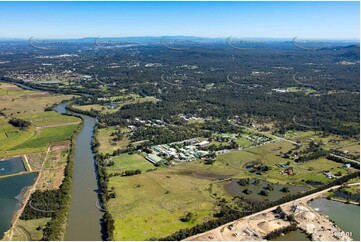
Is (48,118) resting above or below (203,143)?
below

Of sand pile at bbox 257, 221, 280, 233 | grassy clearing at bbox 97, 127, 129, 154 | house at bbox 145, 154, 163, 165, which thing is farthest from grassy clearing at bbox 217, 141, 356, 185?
grassy clearing at bbox 97, 127, 129, 154

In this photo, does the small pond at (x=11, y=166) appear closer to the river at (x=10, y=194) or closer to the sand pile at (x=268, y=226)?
the river at (x=10, y=194)

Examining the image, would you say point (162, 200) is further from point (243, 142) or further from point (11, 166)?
point (243, 142)

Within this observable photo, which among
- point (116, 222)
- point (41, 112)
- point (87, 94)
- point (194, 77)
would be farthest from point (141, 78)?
point (116, 222)

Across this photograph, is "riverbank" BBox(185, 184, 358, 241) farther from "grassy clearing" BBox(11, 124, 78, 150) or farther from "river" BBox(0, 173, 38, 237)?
"grassy clearing" BBox(11, 124, 78, 150)

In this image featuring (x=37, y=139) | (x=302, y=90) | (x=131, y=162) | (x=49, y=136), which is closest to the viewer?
(x=131, y=162)

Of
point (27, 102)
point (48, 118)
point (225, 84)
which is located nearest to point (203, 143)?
point (48, 118)

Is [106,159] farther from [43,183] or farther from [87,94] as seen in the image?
[87,94]

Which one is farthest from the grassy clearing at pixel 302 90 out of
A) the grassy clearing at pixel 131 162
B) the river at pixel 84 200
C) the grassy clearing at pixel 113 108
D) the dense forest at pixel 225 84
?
the river at pixel 84 200
